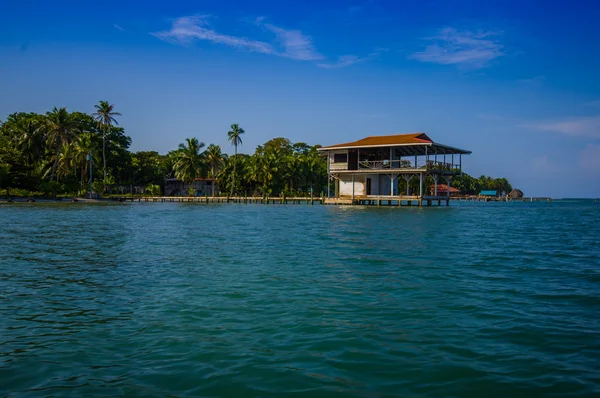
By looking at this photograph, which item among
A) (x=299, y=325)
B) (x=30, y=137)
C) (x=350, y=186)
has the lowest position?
(x=299, y=325)

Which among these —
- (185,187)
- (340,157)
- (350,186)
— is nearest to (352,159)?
(340,157)

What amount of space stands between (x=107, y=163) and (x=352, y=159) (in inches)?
1695

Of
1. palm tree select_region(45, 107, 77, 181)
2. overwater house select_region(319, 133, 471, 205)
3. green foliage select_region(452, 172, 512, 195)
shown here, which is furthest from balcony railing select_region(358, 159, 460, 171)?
green foliage select_region(452, 172, 512, 195)

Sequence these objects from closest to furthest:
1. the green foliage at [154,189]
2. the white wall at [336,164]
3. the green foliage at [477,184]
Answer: the white wall at [336,164]
the green foliage at [154,189]
the green foliage at [477,184]

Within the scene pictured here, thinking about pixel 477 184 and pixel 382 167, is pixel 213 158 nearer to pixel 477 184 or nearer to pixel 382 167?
pixel 382 167

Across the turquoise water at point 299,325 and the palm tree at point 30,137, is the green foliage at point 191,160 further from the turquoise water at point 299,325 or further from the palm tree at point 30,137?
the turquoise water at point 299,325

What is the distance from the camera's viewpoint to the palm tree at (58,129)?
2413 inches

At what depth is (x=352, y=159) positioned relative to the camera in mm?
48562

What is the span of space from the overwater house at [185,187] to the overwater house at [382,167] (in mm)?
39701

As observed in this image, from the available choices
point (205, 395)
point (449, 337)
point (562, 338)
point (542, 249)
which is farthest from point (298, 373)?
point (542, 249)

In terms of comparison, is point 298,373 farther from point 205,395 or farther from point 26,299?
point 26,299

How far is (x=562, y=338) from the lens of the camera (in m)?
6.10

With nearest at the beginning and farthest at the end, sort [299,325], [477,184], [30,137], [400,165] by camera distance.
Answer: [299,325]
[400,165]
[30,137]
[477,184]

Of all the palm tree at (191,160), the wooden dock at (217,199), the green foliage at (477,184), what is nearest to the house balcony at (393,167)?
the wooden dock at (217,199)
